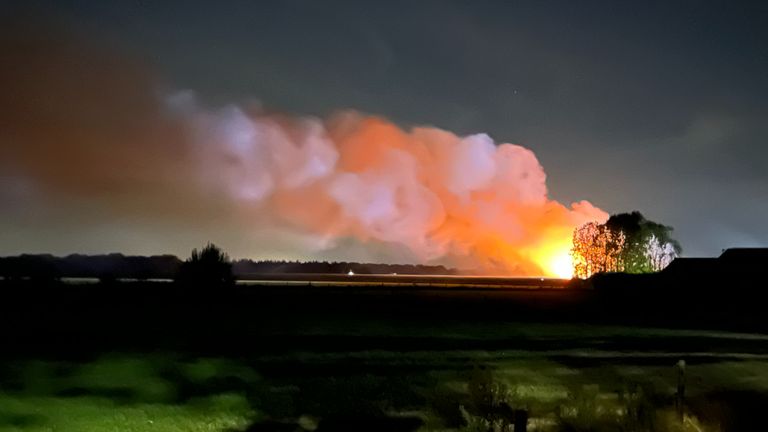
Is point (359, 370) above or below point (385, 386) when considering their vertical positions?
above

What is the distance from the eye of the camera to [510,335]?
41625 mm

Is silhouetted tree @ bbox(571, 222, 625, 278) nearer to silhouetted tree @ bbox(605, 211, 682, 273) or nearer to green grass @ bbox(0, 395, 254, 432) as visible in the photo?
silhouetted tree @ bbox(605, 211, 682, 273)

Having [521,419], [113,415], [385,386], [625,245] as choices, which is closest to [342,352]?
[385,386]

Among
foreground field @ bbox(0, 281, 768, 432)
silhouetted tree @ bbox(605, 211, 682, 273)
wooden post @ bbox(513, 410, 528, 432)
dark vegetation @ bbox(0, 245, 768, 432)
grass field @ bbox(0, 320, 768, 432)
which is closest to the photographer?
wooden post @ bbox(513, 410, 528, 432)

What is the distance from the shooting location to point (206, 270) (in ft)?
197

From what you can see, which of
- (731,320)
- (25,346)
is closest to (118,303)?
(25,346)

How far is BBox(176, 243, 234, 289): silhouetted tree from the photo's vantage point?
59.9m

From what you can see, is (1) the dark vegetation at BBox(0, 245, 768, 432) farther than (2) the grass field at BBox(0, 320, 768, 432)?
Yes

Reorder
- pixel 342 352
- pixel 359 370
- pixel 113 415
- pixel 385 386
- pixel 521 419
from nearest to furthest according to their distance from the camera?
1. pixel 521 419
2. pixel 113 415
3. pixel 385 386
4. pixel 359 370
5. pixel 342 352

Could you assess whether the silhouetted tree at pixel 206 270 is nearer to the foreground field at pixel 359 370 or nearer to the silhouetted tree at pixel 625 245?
the foreground field at pixel 359 370

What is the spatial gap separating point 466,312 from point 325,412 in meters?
35.0

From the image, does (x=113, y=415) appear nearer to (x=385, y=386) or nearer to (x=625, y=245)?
(x=385, y=386)

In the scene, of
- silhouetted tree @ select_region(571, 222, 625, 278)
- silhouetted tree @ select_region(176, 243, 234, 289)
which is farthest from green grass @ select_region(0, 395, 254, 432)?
silhouetted tree @ select_region(571, 222, 625, 278)

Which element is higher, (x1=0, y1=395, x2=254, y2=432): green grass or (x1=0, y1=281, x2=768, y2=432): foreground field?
(x1=0, y1=281, x2=768, y2=432): foreground field
